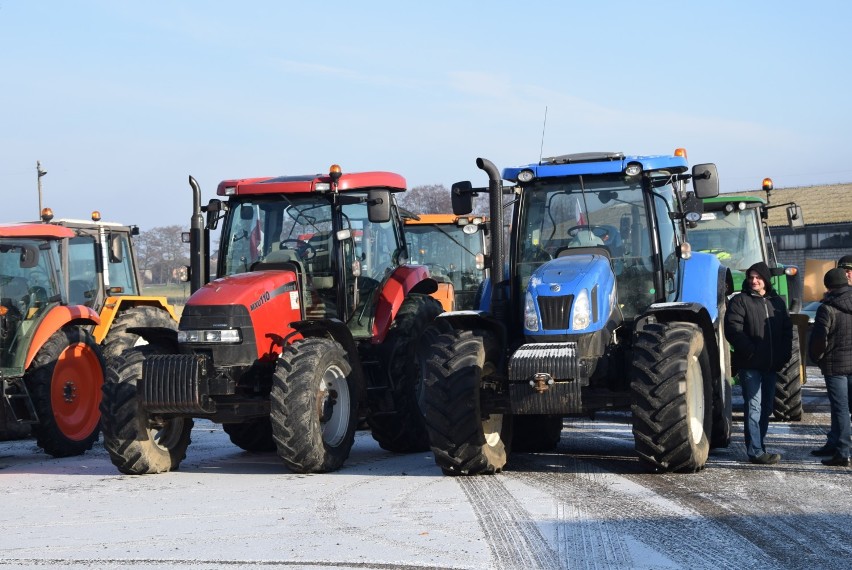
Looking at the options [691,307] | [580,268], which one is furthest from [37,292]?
[691,307]

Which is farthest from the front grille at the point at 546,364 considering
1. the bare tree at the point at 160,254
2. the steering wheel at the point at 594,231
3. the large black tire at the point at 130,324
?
the bare tree at the point at 160,254

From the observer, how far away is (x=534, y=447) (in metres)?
11.2

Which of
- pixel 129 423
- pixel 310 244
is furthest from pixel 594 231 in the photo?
pixel 129 423

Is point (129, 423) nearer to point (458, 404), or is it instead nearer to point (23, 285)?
point (458, 404)

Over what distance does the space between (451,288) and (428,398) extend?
7149 mm

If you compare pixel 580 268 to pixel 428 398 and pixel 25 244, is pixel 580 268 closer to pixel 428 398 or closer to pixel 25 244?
pixel 428 398

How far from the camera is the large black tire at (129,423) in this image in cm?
995

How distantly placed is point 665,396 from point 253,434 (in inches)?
185

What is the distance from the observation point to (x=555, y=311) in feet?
30.5

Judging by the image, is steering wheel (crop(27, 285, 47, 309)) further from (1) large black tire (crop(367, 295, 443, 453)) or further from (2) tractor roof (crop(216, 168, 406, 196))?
(1) large black tire (crop(367, 295, 443, 453))

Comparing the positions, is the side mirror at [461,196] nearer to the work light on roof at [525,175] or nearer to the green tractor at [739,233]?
the work light on roof at [525,175]

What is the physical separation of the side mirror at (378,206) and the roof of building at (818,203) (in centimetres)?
3090

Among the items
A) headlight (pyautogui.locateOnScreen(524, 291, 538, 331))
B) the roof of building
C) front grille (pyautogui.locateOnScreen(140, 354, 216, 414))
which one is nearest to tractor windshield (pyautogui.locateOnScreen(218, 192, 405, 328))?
front grille (pyautogui.locateOnScreen(140, 354, 216, 414))

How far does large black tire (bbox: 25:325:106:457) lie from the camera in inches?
466
